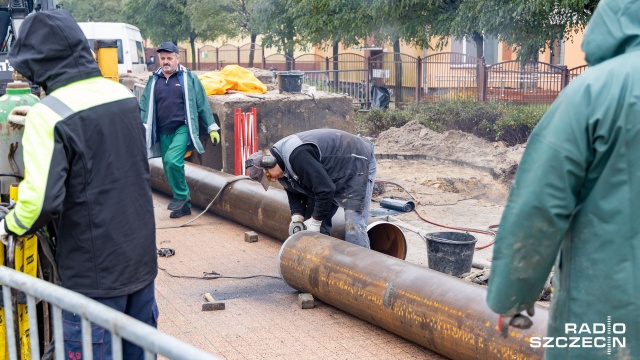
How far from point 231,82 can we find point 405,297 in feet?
21.9

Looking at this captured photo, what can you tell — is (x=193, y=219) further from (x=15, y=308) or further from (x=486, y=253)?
(x=15, y=308)

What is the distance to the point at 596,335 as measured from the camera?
7.33 ft

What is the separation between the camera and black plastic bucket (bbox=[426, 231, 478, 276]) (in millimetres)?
5859

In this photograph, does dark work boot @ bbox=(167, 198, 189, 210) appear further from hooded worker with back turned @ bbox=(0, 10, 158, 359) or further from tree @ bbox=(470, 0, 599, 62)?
tree @ bbox=(470, 0, 599, 62)

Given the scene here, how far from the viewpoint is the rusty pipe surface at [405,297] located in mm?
4203

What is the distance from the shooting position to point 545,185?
2.16 m

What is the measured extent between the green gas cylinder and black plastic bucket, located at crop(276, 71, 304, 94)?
268 inches

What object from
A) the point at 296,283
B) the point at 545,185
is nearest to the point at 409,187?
the point at 296,283

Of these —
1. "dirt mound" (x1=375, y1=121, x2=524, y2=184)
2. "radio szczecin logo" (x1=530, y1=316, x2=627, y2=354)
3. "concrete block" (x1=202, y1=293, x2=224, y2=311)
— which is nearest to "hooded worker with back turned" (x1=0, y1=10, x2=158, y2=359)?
"radio szczecin logo" (x1=530, y1=316, x2=627, y2=354)

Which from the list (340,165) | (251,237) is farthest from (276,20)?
(340,165)

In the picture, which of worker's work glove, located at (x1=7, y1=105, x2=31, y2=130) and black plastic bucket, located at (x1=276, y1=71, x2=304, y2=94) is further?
black plastic bucket, located at (x1=276, y1=71, x2=304, y2=94)

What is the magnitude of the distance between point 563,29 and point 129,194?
13.9 metres

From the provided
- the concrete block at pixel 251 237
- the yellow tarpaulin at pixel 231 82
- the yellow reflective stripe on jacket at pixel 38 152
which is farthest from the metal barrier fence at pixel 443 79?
the yellow reflective stripe on jacket at pixel 38 152

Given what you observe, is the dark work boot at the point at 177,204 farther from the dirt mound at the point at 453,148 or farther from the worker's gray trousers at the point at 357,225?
the dirt mound at the point at 453,148
